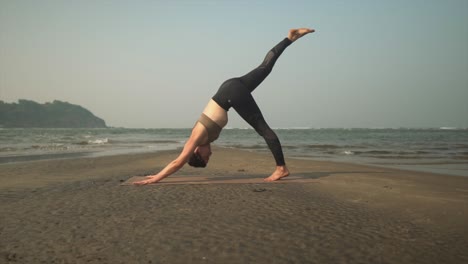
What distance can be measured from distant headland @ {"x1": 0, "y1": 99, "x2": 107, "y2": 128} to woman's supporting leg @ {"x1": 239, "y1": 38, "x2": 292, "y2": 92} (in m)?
131

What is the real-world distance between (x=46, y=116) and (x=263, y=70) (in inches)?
6515

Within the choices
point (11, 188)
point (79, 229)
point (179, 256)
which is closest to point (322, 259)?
point (179, 256)

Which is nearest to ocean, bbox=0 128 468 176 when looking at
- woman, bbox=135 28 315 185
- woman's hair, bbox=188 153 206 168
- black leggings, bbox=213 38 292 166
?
black leggings, bbox=213 38 292 166

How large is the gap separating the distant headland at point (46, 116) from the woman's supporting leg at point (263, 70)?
131281 millimetres

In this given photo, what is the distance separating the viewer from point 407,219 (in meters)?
3.53

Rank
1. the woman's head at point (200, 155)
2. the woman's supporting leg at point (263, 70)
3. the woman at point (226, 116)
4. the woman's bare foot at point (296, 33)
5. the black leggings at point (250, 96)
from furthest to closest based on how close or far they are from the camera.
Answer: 1. the woman's bare foot at point (296, 33)
2. the woman's supporting leg at point (263, 70)
3. the black leggings at point (250, 96)
4. the woman's head at point (200, 155)
5. the woman at point (226, 116)

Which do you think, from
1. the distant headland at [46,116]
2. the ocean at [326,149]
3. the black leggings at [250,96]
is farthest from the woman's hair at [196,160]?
the distant headland at [46,116]

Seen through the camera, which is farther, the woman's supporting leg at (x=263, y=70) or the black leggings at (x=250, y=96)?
the woman's supporting leg at (x=263, y=70)

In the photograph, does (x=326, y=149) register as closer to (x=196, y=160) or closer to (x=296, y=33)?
(x=296, y=33)

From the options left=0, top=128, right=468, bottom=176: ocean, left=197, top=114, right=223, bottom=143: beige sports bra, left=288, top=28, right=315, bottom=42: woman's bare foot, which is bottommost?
left=0, top=128, right=468, bottom=176: ocean

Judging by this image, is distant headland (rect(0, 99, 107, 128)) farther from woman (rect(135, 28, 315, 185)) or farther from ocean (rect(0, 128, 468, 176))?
woman (rect(135, 28, 315, 185))

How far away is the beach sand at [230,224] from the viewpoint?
2467 mm

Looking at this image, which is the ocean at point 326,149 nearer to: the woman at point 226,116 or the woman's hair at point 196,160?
the woman at point 226,116

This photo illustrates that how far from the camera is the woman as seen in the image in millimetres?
5492
